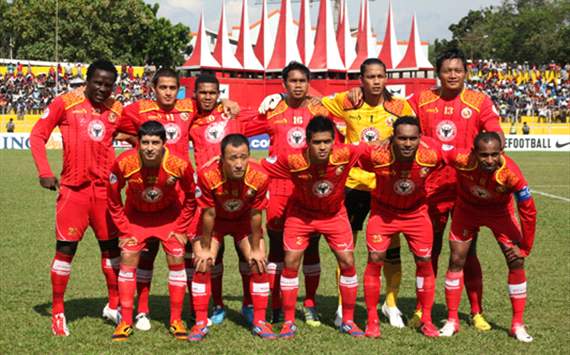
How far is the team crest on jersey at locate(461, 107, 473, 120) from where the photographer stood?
6.97m

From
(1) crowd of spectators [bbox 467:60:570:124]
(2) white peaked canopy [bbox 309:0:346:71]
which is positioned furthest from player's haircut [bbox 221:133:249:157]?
(2) white peaked canopy [bbox 309:0:346:71]

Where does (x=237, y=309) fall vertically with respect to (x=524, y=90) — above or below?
below

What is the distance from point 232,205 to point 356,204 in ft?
4.85

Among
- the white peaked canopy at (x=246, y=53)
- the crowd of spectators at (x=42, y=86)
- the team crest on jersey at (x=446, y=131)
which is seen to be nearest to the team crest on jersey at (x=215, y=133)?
the team crest on jersey at (x=446, y=131)

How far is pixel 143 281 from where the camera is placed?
7051 millimetres

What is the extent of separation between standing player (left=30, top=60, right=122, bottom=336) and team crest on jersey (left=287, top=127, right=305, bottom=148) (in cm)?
170

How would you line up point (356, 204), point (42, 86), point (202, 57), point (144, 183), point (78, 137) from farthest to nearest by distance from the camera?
point (42, 86) → point (202, 57) → point (356, 204) → point (78, 137) → point (144, 183)

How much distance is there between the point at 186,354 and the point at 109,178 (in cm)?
169

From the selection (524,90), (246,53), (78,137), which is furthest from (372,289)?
(524,90)

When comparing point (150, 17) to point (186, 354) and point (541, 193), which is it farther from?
point (186, 354)

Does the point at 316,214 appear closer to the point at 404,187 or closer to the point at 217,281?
the point at 404,187

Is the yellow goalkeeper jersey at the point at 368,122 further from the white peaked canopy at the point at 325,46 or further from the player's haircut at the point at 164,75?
the white peaked canopy at the point at 325,46

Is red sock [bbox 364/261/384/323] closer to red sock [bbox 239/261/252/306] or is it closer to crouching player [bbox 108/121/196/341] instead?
red sock [bbox 239/261/252/306]

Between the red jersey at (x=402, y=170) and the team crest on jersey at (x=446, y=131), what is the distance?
44cm
